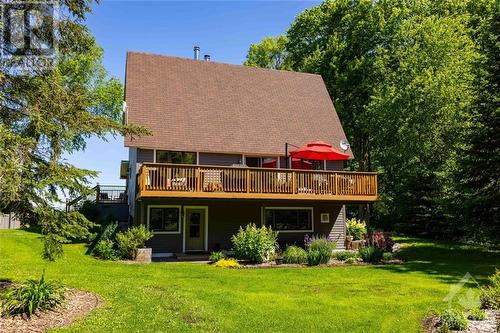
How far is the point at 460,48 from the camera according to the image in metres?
31.8

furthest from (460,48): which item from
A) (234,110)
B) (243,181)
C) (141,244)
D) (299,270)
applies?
(141,244)

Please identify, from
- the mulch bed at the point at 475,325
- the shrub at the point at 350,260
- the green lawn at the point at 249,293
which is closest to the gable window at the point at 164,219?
the green lawn at the point at 249,293

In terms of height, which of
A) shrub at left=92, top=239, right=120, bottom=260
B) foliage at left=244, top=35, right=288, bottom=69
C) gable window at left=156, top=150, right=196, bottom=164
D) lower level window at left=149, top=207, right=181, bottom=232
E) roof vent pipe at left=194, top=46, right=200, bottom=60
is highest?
foliage at left=244, top=35, right=288, bottom=69

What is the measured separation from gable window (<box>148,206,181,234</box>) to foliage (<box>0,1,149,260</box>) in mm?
8645

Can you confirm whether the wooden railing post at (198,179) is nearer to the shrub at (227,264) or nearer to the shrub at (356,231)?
the shrub at (227,264)

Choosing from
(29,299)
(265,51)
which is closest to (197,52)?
(265,51)

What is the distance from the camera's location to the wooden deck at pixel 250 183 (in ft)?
55.1

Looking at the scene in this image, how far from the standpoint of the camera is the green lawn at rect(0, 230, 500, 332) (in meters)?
8.45

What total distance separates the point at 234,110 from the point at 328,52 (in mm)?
14474

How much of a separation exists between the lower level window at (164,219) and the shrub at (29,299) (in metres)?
10.7

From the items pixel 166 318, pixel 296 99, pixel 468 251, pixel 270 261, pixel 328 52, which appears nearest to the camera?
pixel 166 318

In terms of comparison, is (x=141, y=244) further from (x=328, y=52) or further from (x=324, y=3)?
(x=324, y=3)

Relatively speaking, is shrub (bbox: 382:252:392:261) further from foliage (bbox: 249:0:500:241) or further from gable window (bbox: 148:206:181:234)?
gable window (bbox: 148:206:181:234)

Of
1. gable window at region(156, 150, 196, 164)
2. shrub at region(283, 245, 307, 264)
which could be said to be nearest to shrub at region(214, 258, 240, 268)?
shrub at region(283, 245, 307, 264)
